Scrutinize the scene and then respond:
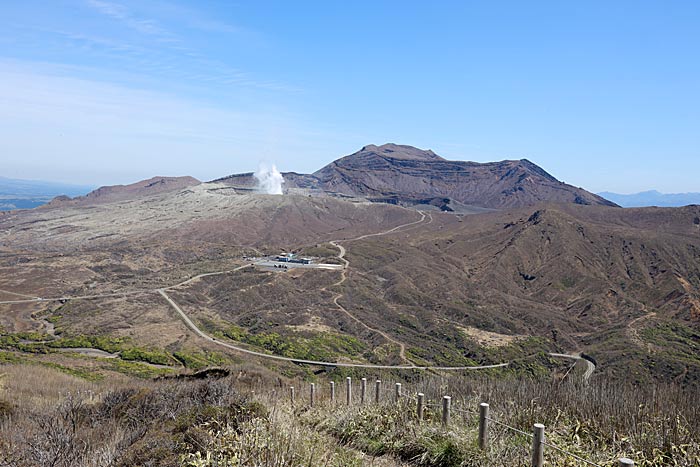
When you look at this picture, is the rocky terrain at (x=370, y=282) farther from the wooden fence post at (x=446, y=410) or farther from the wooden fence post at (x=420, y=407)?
the wooden fence post at (x=446, y=410)

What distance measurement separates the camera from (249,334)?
45438 millimetres

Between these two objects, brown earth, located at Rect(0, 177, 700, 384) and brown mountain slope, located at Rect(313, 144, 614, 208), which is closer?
brown earth, located at Rect(0, 177, 700, 384)

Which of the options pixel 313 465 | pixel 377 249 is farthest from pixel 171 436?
pixel 377 249

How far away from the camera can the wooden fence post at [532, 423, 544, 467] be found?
236 inches

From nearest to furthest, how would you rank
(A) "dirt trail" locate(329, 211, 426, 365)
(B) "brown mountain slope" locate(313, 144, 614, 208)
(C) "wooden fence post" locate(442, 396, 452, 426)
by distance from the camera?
(C) "wooden fence post" locate(442, 396, 452, 426), (A) "dirt trail" locate(329, 211, 426, 365), (B) "brown mountain slope" locate(313, 144, 614, 208)

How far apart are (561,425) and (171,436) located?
6281 millimetres

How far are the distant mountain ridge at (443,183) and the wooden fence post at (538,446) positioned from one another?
13001 cm

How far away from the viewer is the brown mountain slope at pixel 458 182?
156m

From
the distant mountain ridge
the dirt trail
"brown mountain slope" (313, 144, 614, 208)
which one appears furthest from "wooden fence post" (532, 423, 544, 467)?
"brown mountain slope" (313, 144, 614, 208)

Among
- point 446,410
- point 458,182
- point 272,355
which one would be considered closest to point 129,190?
point 458,182

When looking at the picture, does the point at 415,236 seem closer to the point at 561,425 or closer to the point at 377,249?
the point at 377,249

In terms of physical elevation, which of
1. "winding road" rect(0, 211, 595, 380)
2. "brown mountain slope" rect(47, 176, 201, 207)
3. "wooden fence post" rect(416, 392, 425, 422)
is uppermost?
"brown mountain slope" rect(47, 176, 201, 207)

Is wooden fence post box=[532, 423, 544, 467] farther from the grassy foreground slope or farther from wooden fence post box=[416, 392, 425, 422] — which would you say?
wooden fence post box=[416, 392, 425, 422]

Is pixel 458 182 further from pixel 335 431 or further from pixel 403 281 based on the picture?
pixel 335 431
